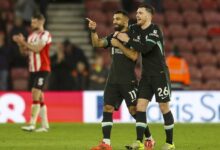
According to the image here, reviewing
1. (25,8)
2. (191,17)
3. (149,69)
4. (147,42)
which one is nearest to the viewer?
(147,42)

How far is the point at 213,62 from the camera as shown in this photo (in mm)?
22781

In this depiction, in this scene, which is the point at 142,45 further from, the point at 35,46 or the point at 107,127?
the point at 35,46

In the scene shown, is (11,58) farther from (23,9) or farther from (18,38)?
(18,38)

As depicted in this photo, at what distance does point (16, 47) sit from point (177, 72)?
172 inches

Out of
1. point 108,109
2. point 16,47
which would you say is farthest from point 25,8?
point 108,109

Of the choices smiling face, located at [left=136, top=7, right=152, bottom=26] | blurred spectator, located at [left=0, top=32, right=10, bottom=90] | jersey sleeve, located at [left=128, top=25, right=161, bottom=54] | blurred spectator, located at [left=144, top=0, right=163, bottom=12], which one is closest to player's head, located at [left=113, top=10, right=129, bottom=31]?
smiling face, located at [left=136, top=7, right=152, bottom=26]

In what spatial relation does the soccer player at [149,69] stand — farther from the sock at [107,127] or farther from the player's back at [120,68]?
the sock at [107,127]

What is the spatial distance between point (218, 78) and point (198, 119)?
10.2ft

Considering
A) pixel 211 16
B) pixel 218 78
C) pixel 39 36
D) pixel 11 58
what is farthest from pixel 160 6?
pixel 39 36

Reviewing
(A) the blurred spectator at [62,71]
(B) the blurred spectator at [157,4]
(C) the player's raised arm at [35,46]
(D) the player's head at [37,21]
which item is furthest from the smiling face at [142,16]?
(B) the blurred spectator at [157,4]

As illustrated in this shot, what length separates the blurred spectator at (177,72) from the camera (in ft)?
65.6

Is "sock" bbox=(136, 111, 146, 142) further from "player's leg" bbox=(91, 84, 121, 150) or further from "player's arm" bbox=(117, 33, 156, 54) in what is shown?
"player's arm" bbox=(117, 33, 156, 54)

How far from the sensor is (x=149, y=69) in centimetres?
1207

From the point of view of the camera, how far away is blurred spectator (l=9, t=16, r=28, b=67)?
2127 centimetres
